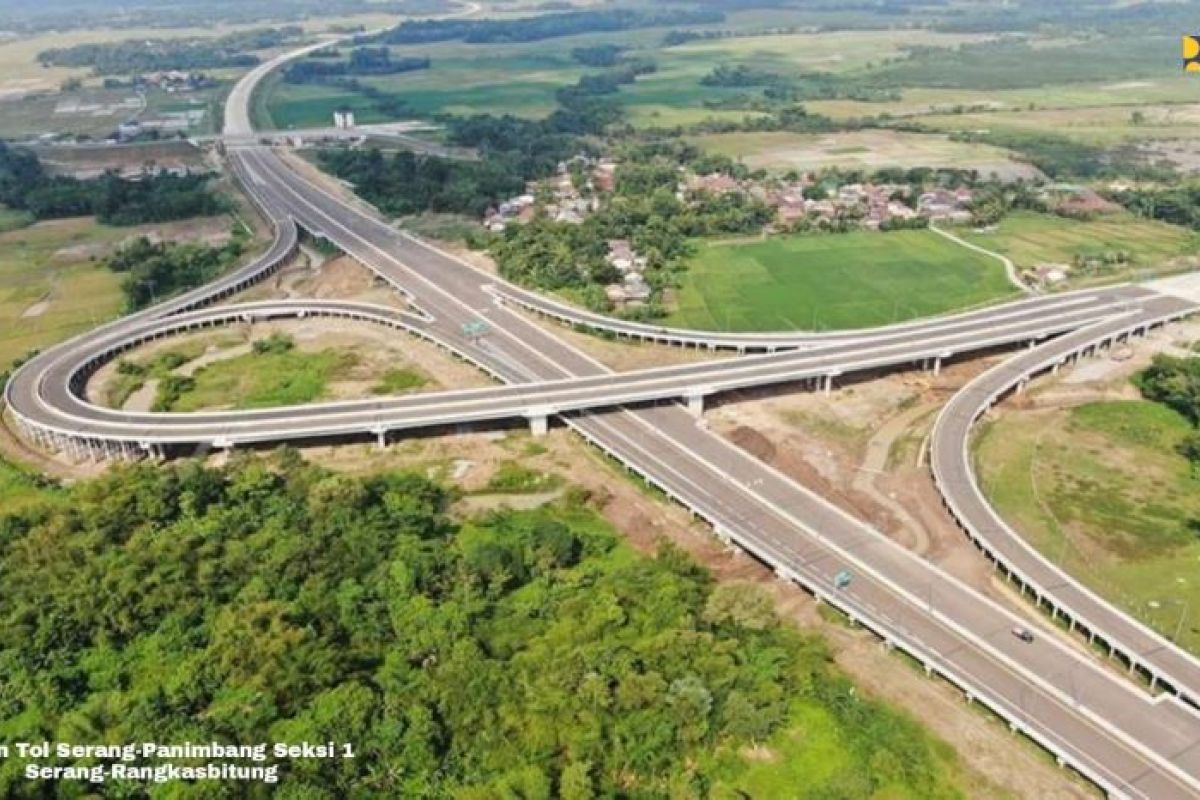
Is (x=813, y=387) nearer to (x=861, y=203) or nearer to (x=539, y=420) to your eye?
(x=539, y=420)

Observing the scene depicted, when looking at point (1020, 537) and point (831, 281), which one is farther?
point (831, 281)

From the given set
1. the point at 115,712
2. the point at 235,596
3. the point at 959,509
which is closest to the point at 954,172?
the point at 959,509

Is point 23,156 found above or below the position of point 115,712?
above

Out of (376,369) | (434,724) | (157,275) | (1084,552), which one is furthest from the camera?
(157,275)

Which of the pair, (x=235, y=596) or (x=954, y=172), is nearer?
(x=235, y=596)

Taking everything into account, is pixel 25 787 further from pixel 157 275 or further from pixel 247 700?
pixel 157 275

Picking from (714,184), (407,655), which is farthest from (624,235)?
(407,655)
